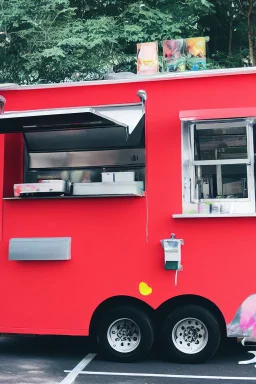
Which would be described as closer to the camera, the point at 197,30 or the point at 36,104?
the point at 36,104

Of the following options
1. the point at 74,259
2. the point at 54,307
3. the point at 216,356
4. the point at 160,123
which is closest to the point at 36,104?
the point at 160,123

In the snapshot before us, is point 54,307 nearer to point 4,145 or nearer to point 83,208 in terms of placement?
point 83,208

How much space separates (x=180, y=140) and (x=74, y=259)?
2096 millimetres

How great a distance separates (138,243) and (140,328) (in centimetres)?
106

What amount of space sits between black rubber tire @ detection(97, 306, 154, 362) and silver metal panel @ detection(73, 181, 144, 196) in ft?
4.85

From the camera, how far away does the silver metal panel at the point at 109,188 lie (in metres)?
6.26

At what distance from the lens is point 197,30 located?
13703mm

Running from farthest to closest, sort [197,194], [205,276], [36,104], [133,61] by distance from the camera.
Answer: [133,61], [36,104], [197,194], [205,276]

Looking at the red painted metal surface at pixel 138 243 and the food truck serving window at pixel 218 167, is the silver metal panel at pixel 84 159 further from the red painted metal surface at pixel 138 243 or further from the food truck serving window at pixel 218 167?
the food truck serving window at pixel 218 167

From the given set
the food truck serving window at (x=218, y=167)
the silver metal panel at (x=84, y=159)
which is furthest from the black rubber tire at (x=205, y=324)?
the silver metal panel at (x=84, y=159)

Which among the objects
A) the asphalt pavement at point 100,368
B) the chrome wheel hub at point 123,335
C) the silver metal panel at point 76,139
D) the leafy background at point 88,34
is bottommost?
the asphalt pavement at point 100,368

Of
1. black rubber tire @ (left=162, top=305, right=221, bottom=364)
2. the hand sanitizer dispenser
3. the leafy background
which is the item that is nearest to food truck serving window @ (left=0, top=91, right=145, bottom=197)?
the hand sanitizer dispenser

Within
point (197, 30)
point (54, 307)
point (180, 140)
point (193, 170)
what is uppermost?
point (197, 30)

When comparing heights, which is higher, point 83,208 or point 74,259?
point 83,208
